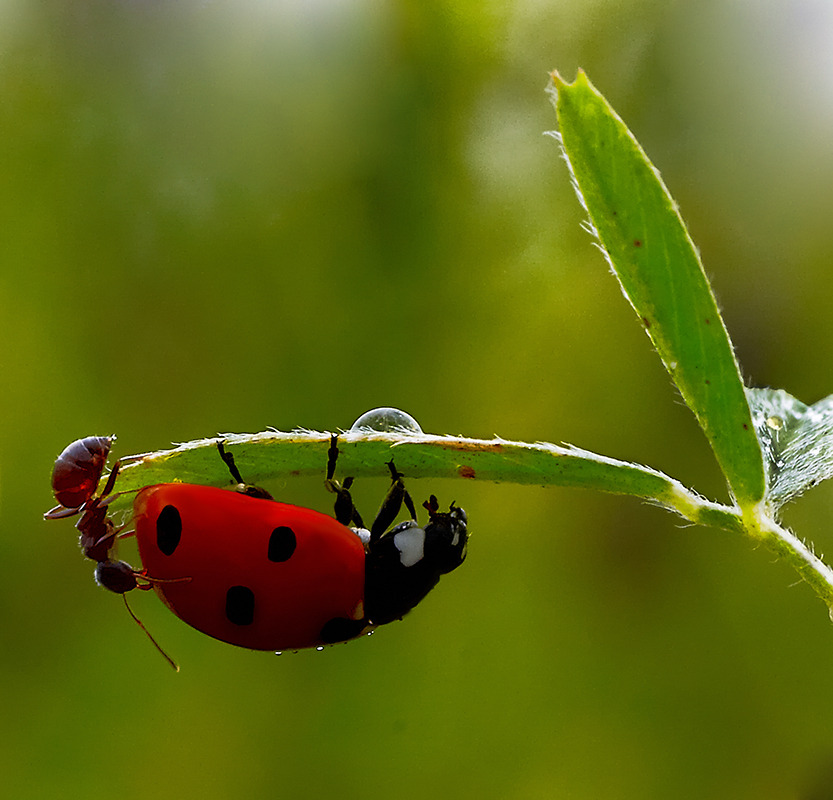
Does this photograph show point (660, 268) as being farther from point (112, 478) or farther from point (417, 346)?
point (417, 346)

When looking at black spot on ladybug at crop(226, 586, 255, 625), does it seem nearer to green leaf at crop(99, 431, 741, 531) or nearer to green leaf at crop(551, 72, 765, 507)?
green leaf at crop(99, 431, 741, 531)

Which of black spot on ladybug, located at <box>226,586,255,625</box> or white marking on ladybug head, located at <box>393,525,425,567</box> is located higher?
black spot on ladybug, located at <box>226,586,255,625</box>

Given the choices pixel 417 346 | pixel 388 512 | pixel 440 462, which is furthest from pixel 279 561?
pixel 417 346

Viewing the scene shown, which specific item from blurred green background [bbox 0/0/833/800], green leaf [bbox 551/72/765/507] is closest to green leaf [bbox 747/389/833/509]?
green leaf [bbox 551/72/765/507]

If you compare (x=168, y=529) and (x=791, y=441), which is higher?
(x=168, y=529)

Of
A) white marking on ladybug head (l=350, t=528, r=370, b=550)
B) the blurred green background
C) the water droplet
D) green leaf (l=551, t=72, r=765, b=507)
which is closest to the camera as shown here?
green leaf (l=551, t=72, r=765, b=507)

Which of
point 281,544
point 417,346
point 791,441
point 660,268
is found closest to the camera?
point 660,268
